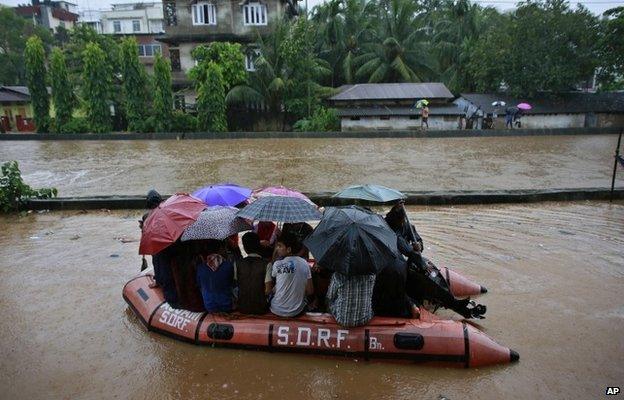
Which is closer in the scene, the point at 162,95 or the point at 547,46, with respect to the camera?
the point at 547,46

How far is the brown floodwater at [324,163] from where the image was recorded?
46.5 feet

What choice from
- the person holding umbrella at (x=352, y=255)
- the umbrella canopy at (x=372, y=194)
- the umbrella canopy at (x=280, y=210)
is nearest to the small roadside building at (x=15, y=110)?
the umbrella canopy at (x=372, y=194)

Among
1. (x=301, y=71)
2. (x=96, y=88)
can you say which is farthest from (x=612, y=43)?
(x=96, y=88)

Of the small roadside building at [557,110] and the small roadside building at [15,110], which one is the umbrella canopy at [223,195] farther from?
the small roadside building at [15,110]

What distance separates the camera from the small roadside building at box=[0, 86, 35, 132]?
35.9 metres

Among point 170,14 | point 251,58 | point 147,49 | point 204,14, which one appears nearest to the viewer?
point 251,58

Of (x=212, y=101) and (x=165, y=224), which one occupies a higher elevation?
(x=212, y=101)

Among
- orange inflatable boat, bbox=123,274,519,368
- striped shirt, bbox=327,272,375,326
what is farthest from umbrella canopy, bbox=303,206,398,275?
orange inflatable boat, bbox=123,274,519,368

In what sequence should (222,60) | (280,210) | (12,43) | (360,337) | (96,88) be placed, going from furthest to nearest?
1. (12,43)
2. (96,88)
3. (222,60)
4. (280,210)
5. (360,337)

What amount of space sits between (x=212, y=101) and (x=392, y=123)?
12560 mm

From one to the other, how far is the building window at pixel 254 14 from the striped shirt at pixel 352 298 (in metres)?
34.3

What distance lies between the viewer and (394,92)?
3209 cm

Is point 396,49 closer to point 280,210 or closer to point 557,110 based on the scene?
point 557,110

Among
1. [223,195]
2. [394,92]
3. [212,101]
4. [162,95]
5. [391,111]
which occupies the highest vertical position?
[162,95]
